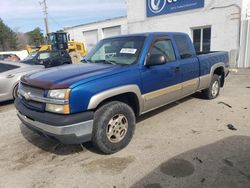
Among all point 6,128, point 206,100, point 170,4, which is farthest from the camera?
point 170,4

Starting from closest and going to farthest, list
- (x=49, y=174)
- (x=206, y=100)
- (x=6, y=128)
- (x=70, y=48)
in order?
(x=49, y=174), (x=6, y=128), (x=206, y=100), (x=70, y=48)

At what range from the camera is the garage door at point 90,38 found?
92.3 ft

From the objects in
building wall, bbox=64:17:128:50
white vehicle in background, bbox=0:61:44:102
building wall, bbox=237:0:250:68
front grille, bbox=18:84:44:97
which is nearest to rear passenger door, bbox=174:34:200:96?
front grille, bbox=18:84:44:97

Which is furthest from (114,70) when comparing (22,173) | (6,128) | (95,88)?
(6,128)

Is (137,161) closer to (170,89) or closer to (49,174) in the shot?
(49,174)

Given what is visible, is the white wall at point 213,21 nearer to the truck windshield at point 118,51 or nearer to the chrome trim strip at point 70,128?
the truck windshield at point 118,51

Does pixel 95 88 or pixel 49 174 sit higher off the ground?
pixel 95 88

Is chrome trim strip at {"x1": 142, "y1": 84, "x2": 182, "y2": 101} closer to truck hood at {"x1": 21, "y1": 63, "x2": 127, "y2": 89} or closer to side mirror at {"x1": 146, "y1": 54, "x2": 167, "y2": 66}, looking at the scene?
side mirror at {"x1": 146, "y1": 54, "x2": 167, "y2": 66}

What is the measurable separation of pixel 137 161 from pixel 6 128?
331cm

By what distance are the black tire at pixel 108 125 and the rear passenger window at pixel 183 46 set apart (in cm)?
203

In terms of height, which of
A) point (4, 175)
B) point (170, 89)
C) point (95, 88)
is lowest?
point (4, 175)

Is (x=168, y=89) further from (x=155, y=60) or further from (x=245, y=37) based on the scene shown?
(x=245, y=37)

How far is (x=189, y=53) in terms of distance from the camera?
5.59 meters

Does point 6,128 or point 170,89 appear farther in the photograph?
point 6,128
